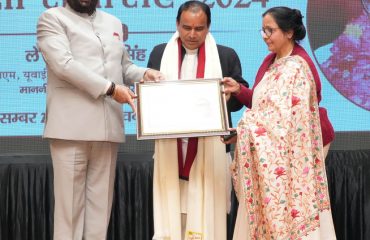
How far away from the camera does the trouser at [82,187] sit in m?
3.60

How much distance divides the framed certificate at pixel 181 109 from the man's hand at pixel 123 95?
4cm

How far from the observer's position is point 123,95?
3514 millimetres

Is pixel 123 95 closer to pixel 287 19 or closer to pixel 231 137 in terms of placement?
pixel 231 137

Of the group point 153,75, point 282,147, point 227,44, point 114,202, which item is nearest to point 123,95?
point 153,75

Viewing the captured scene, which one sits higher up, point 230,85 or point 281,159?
point 230,85

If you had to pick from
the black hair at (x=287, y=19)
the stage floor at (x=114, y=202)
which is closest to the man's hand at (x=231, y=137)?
the black hair at (x=287, y=19)

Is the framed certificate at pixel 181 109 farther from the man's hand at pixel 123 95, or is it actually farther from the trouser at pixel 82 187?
the trouser at pixel 82 187

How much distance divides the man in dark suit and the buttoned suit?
0.75 ft

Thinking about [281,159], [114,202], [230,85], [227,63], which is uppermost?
[227,63]

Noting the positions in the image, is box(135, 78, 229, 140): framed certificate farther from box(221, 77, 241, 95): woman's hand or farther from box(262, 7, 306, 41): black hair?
box(262, 7, 306, 41): black hair

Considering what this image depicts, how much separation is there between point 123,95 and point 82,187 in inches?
20.0

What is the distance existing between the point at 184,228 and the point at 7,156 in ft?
4.64

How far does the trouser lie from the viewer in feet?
11.8

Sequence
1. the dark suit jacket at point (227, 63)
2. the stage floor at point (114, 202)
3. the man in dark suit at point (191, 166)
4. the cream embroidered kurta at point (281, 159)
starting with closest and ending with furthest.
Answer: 1. the cream embroidered kurta at point (281, 159)
2. the man in dark suit at point (191, 166)
3. the dark suit jacket at point (227, 63)
4. the stage floor at point (114, 202)
